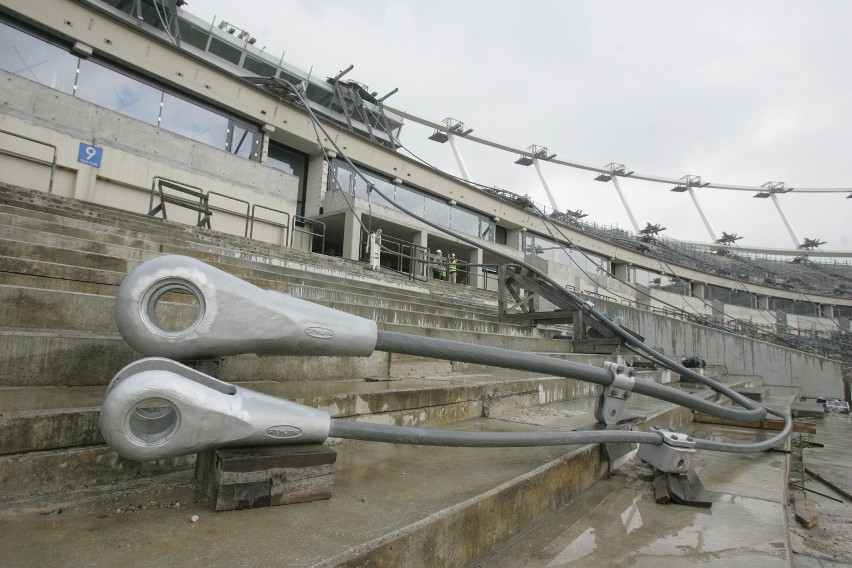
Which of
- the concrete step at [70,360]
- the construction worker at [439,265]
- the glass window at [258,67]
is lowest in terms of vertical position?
the concrete step at [70,360]

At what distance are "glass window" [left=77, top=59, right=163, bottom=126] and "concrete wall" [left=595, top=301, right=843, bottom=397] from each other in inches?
636

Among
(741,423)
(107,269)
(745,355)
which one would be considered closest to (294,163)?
(107,269)

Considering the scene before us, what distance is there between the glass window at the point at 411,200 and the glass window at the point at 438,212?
43 cm

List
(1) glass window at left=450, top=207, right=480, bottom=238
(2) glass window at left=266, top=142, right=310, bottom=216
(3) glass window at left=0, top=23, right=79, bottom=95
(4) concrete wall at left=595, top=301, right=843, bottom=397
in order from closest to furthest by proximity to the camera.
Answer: (3) glass window at left=0, top=23, right=79, bottom=95, (4) concrete wall at left=595, top=301, right=843, bottom=397, (2) glass window at left=266, top=142, right=310, bottom=216, (1) glass window at left=450, top=207, right=480, bottom=238

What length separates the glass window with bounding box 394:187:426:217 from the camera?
70.5 feet

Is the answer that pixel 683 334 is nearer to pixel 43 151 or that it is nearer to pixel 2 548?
pixel 2 548

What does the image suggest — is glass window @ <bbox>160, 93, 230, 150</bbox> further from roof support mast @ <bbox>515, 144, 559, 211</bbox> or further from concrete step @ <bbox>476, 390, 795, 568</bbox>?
roof support mast @ <bbox>515, 144, 559, 211</bbox>

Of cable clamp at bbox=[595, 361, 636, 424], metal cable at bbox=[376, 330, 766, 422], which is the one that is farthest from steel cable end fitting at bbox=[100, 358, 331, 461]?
cable clamp at bbox=[595, 361, 636, 424]

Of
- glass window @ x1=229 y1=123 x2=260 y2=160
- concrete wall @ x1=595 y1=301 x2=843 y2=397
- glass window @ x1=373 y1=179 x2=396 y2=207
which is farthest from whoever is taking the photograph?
glass window @ x1=373 y1=179 x2=396 y2=207

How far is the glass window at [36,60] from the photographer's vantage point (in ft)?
35.1

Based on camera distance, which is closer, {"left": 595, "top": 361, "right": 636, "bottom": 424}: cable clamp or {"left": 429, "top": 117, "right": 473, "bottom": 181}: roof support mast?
{"left": 595, "top": 361, "right": 636, "bottom": 424}: cable clamp

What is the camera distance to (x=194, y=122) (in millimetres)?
14250

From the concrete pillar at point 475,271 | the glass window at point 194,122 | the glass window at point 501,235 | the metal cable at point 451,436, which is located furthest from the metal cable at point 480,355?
the glass window at point 501,235

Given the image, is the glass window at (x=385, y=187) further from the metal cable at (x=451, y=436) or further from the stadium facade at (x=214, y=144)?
the metal cable at (x=451, y=436)
